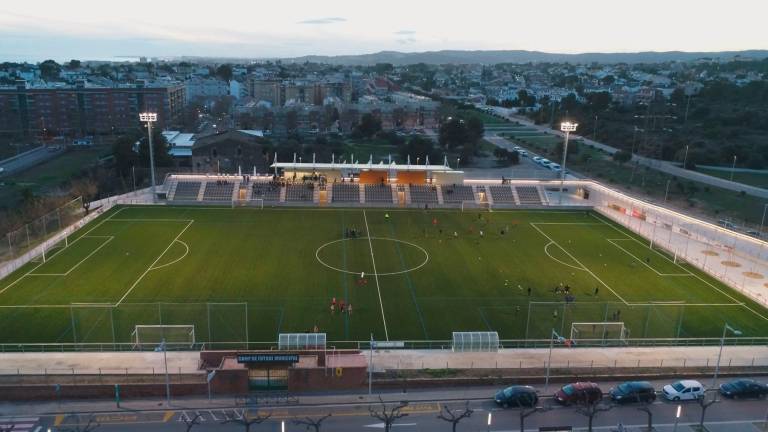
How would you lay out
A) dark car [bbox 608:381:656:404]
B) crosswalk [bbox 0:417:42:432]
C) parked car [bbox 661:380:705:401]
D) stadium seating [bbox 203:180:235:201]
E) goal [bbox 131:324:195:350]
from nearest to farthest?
crosswalk [bbox 0:417:42:432] < dark car [bbox 608:381:656:404] < parked car [bbox 661:380:705:401] < goal [bbox 131:324:195:350] < stadium seating [bbox 203:180:235:201]

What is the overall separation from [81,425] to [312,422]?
8.52 meters

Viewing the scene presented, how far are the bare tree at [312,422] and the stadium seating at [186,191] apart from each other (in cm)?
3930

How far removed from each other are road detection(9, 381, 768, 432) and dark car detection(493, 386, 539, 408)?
265 millimetres

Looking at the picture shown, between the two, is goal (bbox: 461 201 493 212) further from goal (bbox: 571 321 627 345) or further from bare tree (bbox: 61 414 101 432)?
bare tree (bbox: 61 414 101 432)

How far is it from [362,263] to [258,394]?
17.1 m

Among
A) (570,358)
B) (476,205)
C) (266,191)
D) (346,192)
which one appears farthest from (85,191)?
(570,358)

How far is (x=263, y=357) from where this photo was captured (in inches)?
890

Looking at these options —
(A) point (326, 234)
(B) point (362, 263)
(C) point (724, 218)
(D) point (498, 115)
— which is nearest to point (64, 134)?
(A) point (326, 234)

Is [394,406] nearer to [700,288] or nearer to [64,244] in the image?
[700,288]

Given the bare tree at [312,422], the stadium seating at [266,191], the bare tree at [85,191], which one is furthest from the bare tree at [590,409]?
the bare tree at [85,191]

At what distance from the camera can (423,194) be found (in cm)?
5766

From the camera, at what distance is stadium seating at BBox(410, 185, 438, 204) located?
187ft

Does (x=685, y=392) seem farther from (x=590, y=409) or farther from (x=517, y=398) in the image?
(x=517, y=398)

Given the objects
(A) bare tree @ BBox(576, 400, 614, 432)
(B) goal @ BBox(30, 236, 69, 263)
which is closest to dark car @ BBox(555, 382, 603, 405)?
(A) bare tree @ BBox(576, 400, 614, 432)
